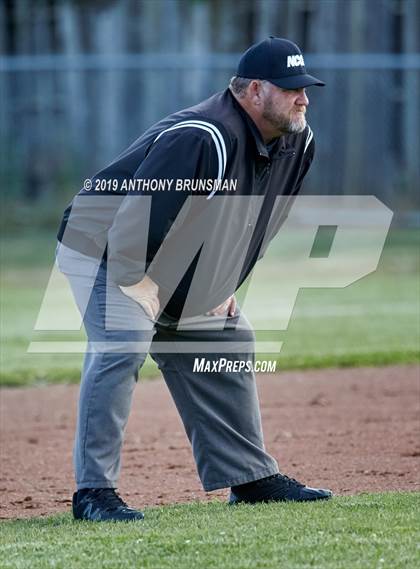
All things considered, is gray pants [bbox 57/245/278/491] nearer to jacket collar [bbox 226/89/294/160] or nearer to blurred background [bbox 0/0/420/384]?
jacket collar [bbox 226/89/294/160]

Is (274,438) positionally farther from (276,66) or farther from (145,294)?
(276,66)

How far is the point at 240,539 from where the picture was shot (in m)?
4.59

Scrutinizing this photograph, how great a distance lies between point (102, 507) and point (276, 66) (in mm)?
2081

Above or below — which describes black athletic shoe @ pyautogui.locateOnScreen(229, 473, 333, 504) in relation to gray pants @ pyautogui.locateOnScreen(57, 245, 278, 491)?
below

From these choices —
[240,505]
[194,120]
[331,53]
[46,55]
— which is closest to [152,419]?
[240,505]

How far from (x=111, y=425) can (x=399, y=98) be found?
14.0m

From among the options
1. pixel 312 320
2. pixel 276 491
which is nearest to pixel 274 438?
pixel 276 491

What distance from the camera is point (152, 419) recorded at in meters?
8.52

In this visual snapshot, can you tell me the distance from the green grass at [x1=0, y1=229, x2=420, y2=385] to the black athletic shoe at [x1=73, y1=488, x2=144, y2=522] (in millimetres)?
4864

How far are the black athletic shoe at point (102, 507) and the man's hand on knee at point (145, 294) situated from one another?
81cm

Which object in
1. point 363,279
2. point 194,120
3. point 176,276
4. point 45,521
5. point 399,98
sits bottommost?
point 363,279

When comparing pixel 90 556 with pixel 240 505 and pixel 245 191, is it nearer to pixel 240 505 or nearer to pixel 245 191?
pixel 240 505

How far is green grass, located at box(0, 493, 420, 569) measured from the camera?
4.33 metres

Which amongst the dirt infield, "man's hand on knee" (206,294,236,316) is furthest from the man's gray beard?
the dirt infield
